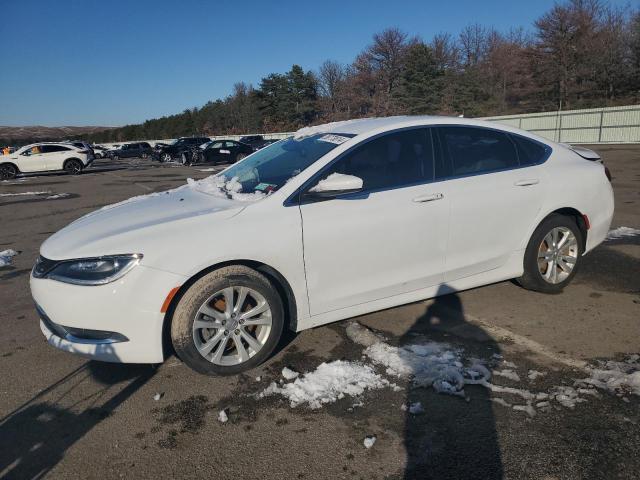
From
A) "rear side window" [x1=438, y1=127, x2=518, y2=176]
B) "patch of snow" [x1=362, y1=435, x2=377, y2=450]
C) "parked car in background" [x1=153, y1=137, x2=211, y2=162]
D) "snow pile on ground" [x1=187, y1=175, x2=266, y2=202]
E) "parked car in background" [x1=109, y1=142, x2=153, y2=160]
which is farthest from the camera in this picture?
"parked car in background" [x1=109, y1=142, x2=153, y2=160]

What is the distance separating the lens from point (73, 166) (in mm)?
25000

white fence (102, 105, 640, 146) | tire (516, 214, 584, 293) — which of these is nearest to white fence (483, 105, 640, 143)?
white fence (102, 105, 640, 146)

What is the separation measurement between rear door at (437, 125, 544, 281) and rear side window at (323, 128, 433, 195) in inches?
7.4

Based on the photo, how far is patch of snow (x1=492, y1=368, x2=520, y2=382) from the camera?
10.1 feet

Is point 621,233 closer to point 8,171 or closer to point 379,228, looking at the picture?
point 379,228

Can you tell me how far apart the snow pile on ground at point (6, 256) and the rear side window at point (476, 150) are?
5826mm

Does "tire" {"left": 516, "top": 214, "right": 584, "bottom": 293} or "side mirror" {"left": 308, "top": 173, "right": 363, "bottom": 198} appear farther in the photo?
"tire" {"left": 516, "top": 214, "right": 584, "bottom": 293}

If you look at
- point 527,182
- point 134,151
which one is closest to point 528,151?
point 527,182

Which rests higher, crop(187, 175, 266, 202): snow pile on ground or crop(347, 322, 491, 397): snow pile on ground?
crop(187, 175, 266, 202): snow pile on ground

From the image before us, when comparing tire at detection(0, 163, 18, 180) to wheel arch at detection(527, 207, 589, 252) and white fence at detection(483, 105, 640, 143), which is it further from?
wheel arch at detection(527, 207, 589, 252)

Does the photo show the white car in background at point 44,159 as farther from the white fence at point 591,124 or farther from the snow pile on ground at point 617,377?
the snow pile on ground at point 617,377

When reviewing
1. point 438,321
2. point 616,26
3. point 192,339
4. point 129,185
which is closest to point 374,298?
point 438,321

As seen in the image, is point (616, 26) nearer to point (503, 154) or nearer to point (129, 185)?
point (129, 185)

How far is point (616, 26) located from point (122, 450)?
151 ft
